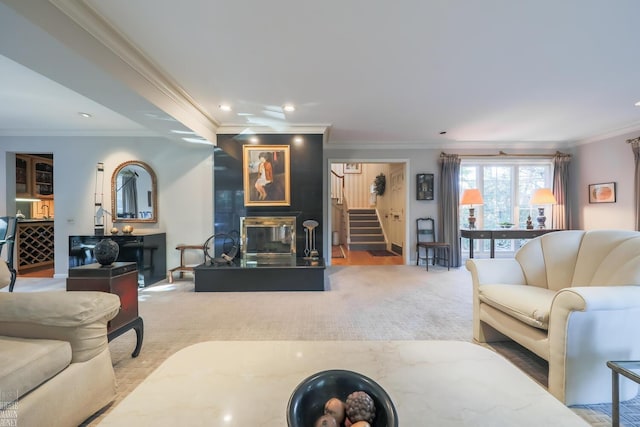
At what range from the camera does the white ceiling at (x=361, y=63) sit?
193 centimetres

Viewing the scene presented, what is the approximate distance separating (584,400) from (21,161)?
29.2 feet

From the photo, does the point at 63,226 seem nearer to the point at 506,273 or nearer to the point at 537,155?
the point at 506,273

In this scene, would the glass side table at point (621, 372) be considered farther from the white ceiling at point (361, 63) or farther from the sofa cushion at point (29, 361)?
the sofa cushion at point (29, 361)

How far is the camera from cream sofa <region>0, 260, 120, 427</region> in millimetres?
1141

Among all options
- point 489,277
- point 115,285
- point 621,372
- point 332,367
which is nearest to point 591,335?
point 621,372

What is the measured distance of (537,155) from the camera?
5.73 m

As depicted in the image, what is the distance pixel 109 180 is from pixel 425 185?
242 inches

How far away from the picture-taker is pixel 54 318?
53.5 inches

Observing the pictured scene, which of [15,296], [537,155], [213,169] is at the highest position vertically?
[537,155]

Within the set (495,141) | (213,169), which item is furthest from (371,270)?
(495,141)

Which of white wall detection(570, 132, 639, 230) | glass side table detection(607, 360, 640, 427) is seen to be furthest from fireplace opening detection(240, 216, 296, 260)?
white wall detection(570, 132, 639, 230)

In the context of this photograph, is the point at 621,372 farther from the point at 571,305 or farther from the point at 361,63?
the point at 361,63

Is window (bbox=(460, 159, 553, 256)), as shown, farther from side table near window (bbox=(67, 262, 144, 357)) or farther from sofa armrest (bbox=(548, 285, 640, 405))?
side table near window (bbox=(67, 262, 144, 357))

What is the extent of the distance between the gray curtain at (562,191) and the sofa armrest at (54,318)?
24.6 ft
